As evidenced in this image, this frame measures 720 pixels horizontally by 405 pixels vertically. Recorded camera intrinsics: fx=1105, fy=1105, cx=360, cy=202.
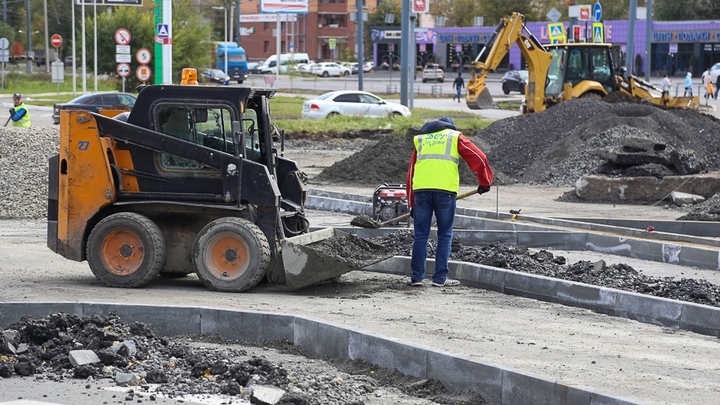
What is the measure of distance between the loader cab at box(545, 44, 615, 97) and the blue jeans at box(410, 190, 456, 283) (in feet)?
65.2

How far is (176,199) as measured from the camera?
440 inches

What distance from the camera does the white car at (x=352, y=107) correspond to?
1539 inches

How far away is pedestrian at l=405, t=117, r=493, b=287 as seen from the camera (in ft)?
37.2

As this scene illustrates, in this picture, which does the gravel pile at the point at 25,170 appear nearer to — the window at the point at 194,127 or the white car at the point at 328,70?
the window at the point at 194,127

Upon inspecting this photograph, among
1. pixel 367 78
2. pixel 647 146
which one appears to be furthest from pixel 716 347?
pixel 367 78

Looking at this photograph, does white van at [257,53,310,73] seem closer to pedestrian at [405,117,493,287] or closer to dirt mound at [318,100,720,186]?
dirt mound at [318,100,720,186]

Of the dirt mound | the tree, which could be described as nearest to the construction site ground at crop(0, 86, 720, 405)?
the dirt mound

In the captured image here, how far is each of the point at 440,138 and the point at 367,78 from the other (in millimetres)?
70857

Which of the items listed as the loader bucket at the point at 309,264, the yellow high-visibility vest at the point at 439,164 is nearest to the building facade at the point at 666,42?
the yellow high-visibility vest at the point at 439,164

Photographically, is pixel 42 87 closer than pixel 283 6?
Yes

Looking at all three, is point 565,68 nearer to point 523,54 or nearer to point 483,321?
point 523,54

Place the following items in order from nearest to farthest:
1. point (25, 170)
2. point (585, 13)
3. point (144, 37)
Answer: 1. point (25, 170)
2. point (585, 13)
3. point (144, 37)

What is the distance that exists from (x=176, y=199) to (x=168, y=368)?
3583mm

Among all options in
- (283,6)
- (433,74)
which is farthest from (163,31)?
(283,6)
